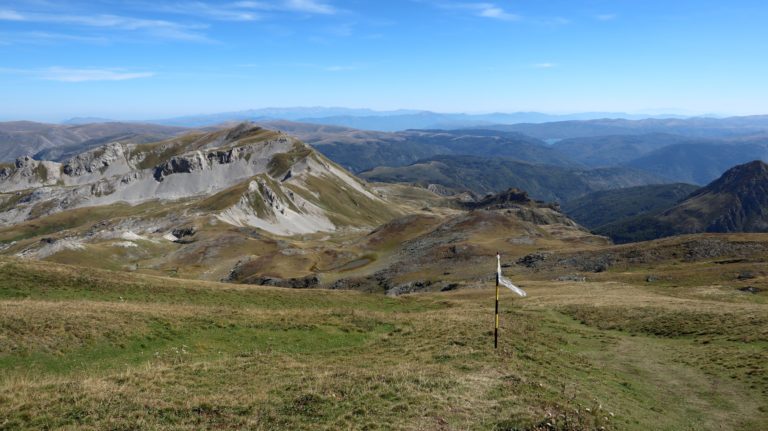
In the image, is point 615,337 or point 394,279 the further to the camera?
point 394,279

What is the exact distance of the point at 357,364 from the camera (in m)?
25.6

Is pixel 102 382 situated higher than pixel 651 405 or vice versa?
pixel 102 382

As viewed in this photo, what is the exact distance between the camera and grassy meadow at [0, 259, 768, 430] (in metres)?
17.6

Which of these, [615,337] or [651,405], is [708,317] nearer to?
[615,337]

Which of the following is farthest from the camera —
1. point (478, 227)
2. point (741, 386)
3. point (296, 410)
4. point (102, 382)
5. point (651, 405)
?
point (478, 227)

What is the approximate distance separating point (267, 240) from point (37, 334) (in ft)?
332

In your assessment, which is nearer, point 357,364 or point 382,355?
point 357,364

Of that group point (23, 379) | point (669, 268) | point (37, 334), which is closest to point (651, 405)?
point (23, 379)

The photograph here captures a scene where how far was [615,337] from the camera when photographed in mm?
36062

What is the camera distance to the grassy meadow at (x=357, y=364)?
17.6 meters

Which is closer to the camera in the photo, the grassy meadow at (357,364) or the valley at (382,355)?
the grassy meadow at (357,364)

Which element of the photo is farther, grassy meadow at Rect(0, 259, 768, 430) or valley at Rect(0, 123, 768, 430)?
valley at Rect(0, 123, 768, 430)

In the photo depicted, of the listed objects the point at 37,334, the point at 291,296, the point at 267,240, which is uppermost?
the point at 37,334

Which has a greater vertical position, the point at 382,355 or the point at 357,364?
the point at 357,364
